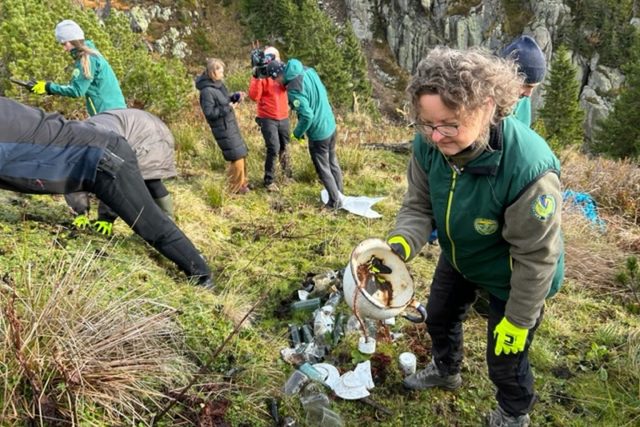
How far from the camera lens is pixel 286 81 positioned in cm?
497

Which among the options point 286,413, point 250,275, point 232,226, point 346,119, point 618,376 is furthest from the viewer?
point 346,119

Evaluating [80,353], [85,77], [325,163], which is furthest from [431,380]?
[85,77]

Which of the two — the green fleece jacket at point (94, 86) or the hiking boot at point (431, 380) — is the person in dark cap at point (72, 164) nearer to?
the green fleece jacket at point (94, 86)

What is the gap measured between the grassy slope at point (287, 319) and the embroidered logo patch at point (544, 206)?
58.2 inches

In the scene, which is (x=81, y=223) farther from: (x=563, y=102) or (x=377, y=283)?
(x=563, y=102)

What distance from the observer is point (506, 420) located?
2303mm

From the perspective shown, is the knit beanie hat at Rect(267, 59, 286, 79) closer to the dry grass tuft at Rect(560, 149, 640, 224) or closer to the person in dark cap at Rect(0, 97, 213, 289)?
the person in dark cap at Rect(0, 97, 213, 289)

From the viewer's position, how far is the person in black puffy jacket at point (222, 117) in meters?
5.19

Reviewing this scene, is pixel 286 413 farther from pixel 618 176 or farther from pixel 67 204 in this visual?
pixel 618 176

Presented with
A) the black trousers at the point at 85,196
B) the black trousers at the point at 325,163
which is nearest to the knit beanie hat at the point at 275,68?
the black trousers at the point at 325,163

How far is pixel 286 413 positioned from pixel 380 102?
146 ft

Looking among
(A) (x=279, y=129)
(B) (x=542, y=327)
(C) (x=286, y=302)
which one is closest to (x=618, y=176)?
(B) (x=542, y=327)

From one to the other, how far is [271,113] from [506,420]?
4473 millimetres

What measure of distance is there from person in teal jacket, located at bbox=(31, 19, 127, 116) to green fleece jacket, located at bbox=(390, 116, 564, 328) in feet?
12.4
